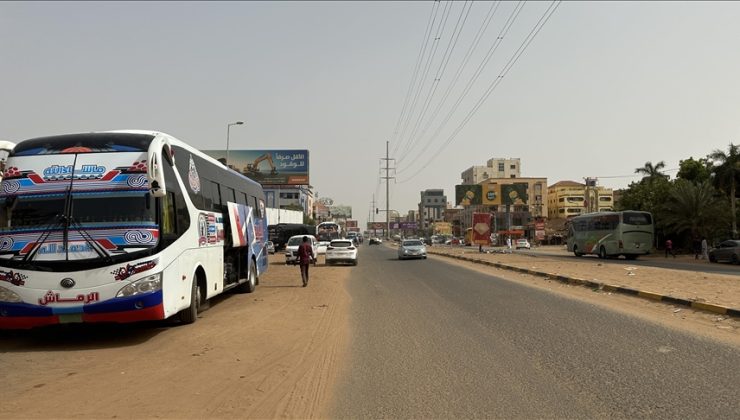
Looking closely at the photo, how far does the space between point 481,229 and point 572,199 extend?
9497cm

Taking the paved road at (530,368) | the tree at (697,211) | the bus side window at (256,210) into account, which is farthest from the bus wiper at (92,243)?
the tree at (697,211)

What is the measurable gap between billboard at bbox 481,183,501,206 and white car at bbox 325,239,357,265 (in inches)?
1662

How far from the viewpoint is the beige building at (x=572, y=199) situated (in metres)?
136

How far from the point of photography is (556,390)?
5.91 metres

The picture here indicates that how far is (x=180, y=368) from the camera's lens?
7223 millimetres

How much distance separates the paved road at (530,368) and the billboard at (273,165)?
75378 millimetres

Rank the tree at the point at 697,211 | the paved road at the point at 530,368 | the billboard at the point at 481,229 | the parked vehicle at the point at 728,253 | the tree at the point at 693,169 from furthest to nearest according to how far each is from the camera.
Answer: the tree at the point at 693,169, the billboard at the point at 481,229, the tree at the point at 697,211, the parked vehicle at the point at 728,253, the paved road at the point at 530,368

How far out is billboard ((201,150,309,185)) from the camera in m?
86.4

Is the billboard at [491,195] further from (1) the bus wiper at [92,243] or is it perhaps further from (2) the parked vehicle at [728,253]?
(1) the bus wiper at [92,243]

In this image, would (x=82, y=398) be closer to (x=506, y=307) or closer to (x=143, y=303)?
(x=143, y=303)

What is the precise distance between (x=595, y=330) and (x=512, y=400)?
184 inches

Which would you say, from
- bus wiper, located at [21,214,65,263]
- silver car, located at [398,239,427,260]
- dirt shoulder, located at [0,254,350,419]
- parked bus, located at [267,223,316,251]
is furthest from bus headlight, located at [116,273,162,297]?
parked bus, located at [267,223,316,251]

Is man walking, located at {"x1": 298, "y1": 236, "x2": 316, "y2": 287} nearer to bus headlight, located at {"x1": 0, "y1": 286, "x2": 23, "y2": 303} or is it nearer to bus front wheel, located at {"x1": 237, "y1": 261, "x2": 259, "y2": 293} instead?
bus front wheel, located at {"x1": 237, "y1": 261, "x2": 259, "y2": 293}

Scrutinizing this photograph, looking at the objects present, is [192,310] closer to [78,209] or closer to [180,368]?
[78,209]
